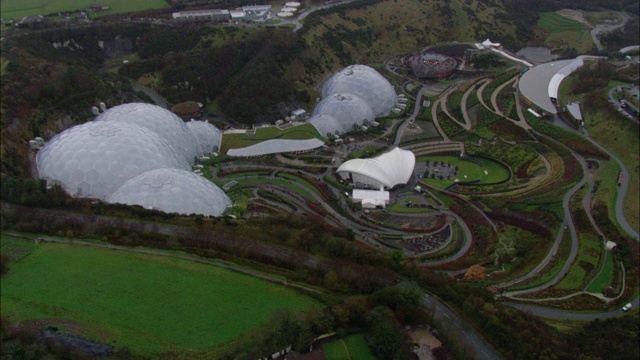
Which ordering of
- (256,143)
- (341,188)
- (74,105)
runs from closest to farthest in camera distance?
(341,188) → (74,105) → (256,143)

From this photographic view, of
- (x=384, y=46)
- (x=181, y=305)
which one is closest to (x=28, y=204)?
(x=181, y=305)

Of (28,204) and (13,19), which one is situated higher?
(13,19)

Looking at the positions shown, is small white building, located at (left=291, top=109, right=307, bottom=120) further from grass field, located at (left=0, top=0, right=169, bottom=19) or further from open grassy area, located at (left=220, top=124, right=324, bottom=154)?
grass field, located at (left=0, top=0, right=169, bottom=19)

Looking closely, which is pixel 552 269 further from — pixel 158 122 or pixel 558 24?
pixel 558 24

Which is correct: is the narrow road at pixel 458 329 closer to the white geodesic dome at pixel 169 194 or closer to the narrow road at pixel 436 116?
the white geodesic dome at pixel 169 194

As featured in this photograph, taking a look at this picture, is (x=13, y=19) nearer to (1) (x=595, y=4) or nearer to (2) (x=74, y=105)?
(2) (x=74, y=105)

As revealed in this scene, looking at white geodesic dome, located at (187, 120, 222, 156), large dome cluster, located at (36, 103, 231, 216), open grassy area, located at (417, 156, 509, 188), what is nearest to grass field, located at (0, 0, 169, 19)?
white geodesic dome, located at (187, 120, 222, 156)

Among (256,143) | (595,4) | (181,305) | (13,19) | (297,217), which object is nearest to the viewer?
(181,305)

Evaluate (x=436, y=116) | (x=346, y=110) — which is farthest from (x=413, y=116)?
(x=346, y=110)
